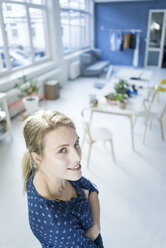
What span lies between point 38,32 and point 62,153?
5.57 m

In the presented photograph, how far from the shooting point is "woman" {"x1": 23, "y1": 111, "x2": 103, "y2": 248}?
0.86 m

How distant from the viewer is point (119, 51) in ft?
29.1

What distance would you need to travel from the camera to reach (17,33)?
4848 millimetres

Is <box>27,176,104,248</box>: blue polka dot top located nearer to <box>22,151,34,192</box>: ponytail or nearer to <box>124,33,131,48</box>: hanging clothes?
<box>22,151,34,192</box>: ponytail

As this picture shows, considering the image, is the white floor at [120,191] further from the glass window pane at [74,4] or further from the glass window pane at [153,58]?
the glass window pane at [153,58]

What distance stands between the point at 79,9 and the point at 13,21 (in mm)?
3792

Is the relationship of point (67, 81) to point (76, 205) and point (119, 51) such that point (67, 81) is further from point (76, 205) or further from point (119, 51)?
point (76, 205)

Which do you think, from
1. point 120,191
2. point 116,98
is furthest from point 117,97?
point 120,191

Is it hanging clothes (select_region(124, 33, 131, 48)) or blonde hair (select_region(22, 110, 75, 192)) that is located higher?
hanging clothes (select_region(124, 33, 131, 48))

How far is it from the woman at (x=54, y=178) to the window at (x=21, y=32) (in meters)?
4.04

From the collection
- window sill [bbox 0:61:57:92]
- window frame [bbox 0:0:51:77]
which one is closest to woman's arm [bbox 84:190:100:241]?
window sill [bbox 0:61:57:92]

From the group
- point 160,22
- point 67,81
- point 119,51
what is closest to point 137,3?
point 160,22

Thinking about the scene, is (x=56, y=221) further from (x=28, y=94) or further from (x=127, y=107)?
(x=28, y=94)

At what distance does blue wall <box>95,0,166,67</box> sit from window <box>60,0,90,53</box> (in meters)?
0.57
